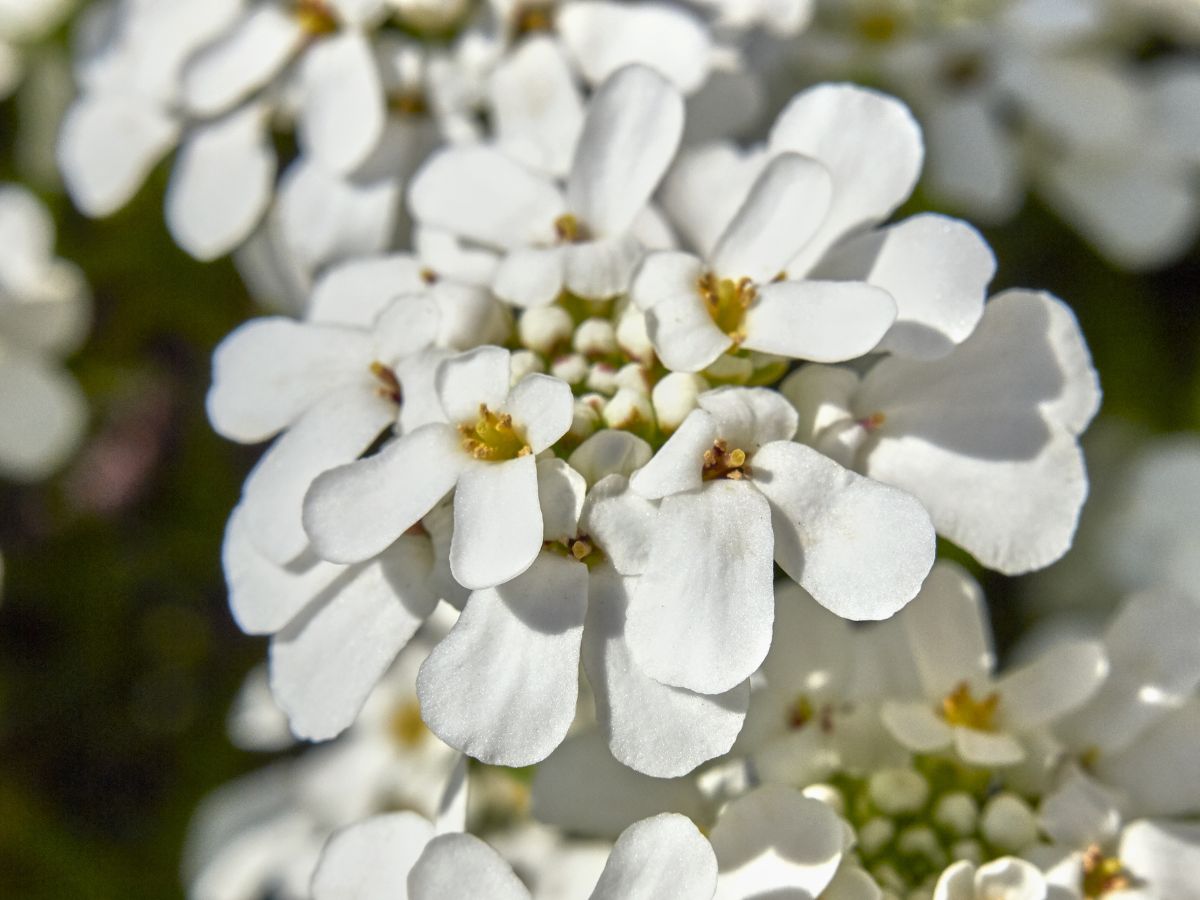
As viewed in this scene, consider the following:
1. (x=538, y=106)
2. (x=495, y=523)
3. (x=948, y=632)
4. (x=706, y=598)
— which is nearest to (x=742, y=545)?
(x=706, y=598)

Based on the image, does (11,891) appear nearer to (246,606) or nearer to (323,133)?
(246,606)

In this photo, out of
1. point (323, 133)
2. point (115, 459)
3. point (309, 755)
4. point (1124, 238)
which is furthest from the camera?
point (115, 459)

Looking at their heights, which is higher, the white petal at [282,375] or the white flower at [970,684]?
the white petal at [282,375]

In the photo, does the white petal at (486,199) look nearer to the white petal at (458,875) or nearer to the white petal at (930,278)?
the white petal at (930,278)

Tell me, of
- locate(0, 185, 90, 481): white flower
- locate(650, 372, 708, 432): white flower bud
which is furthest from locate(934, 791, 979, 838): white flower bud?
locate(0, 185, 90, 481): white flower

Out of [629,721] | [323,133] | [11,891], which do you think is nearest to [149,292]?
[323,133]

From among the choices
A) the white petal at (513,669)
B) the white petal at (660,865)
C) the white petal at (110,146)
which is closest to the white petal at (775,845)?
the white petal at (660,865)

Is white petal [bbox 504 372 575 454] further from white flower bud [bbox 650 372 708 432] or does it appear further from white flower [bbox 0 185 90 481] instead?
white flower [bbox 0 185 90 481]
